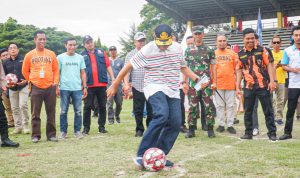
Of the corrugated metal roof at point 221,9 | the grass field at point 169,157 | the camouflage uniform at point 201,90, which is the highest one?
the corrugated metal roof at point 221,9

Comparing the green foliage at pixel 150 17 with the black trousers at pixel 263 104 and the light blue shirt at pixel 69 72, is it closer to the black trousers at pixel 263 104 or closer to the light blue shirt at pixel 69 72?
the light blue shirt at pixel 69 72

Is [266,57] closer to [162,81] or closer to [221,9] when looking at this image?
[162,81]

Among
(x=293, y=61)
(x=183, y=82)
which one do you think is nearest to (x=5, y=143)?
(x=183, y=82)

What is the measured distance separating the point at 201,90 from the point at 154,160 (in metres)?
3.31

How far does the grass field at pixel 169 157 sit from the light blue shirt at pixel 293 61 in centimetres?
108

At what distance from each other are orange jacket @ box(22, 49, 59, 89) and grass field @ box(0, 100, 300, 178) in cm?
120

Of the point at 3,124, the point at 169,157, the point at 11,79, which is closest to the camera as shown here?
the point at 169,157

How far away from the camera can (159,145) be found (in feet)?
18.6

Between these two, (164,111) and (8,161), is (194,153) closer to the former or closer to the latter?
(164,111)

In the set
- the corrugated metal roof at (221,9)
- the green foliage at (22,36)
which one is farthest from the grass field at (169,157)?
the green foliage at (22,36)

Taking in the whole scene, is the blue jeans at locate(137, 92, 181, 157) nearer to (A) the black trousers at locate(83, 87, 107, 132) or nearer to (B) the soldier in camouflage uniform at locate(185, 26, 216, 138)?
(B) the soldier in camouflage uniform at locate(185, 26, 216, 138)

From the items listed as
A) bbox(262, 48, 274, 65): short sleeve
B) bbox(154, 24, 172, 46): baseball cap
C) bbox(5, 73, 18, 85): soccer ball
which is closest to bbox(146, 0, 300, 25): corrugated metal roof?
bbox(262, 48, 274, 65): short sleeve

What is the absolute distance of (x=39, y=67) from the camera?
813cm

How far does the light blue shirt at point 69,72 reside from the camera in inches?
338
